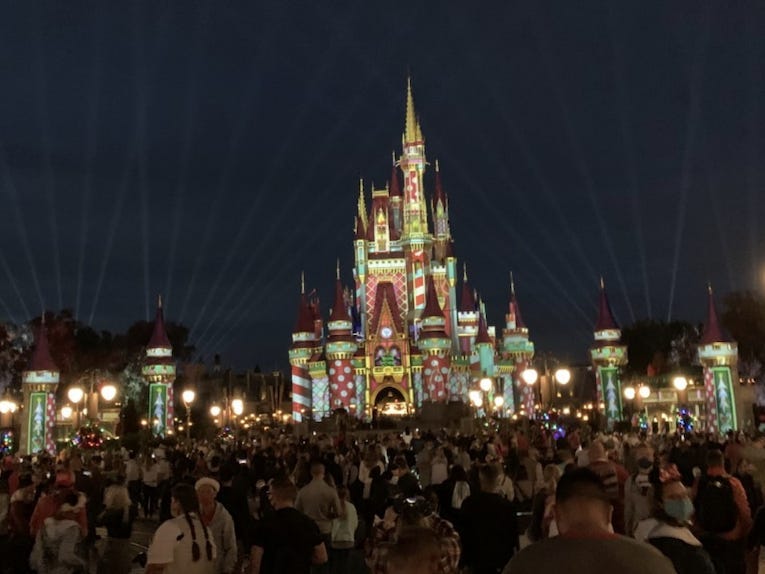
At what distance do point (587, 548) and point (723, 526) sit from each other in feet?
14.0

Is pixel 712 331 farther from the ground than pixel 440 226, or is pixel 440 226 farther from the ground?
pixel 440 226

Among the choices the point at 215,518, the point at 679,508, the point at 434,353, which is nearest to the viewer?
the point at 679,508

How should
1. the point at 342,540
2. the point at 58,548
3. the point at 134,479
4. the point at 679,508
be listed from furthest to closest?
the point at 134,479 → the point at 342,540 → the point at 58,548 → the point at 679,508

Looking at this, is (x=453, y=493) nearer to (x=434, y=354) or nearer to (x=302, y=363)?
(x=434, y=354)

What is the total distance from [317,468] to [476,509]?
5.88 ft

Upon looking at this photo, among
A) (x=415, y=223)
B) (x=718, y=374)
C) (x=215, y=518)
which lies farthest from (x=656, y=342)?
(x=215, y=518)

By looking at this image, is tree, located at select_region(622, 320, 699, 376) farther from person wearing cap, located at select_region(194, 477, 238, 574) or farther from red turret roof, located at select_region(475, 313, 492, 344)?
person wearing cap, located at select_region(194, 477, 238, 574)

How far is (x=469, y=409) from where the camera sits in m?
48.5

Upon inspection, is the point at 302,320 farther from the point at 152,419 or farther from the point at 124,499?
the point at 124,499

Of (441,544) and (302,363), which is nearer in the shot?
(441,544)

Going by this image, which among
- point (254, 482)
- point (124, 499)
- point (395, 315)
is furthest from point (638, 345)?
point (124, 499)

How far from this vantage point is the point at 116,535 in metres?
8.52

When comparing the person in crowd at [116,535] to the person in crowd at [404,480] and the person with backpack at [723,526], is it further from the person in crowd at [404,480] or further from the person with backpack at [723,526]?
the person with backpack at [723,526]

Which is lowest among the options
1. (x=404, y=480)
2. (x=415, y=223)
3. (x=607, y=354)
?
(x=404, y=480)
